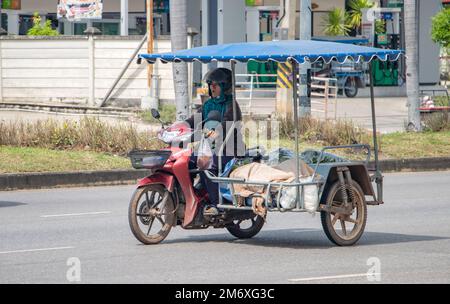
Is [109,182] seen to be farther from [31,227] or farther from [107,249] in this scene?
[107,249]

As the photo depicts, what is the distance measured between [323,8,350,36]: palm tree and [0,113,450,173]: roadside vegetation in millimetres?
15640

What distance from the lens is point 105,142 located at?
20109 millimetres

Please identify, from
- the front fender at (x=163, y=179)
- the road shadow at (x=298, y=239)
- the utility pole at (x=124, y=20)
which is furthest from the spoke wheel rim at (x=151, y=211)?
the utility pole at (x=124, y=20)

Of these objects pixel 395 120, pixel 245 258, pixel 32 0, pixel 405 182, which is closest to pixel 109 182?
pixel 405 182

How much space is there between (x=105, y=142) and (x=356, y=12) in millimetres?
21353

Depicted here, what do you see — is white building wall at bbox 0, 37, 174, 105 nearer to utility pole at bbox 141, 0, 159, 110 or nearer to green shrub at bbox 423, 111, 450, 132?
utility pole at bbox 141, 0, 159, 110

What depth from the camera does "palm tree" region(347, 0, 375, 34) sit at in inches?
1540

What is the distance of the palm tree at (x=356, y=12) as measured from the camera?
39125 millimetres

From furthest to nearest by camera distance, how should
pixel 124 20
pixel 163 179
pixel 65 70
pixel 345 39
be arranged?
1. pixel 345 39
2. pixel 124 20
3. pixel 65 70
4. pixel 163 179

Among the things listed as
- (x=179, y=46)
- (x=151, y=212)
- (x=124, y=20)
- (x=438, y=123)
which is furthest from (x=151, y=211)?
(x=124, y=20)

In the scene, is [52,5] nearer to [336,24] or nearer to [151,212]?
[336,24]

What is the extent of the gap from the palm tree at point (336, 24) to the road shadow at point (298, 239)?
87.2 feet

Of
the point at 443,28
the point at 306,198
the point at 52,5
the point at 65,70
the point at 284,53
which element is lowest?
the point at 306,198

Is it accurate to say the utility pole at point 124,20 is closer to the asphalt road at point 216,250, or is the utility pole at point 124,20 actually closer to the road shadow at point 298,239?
the asphalt road at point 216,250
